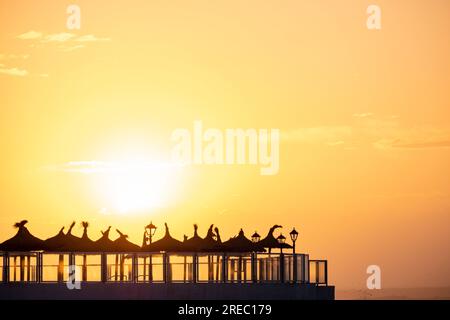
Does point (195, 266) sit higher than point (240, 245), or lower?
lower

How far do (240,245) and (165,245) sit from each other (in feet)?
13.6

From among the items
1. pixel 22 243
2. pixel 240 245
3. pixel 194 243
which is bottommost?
pixel 240 245

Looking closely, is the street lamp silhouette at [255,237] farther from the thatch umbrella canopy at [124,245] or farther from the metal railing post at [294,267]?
the thatch umbrella canopy at [124,245]

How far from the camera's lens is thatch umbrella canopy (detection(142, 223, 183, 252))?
130 m

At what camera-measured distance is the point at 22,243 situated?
128 meters

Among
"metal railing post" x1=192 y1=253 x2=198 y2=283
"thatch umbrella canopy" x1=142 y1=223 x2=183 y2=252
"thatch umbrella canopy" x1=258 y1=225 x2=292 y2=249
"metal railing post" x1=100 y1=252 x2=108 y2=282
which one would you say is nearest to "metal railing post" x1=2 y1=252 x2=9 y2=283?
"metal railing post" x1=100 y1=252 x2=108 y2=282

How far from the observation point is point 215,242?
430ft

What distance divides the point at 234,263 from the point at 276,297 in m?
4.75

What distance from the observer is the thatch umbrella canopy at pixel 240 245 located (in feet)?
424

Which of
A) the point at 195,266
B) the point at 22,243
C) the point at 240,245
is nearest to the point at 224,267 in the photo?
the point at 240,245

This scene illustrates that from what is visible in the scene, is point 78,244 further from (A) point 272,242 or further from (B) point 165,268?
(A) point 272,242

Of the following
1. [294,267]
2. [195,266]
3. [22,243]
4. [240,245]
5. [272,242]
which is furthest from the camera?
[272,242]
